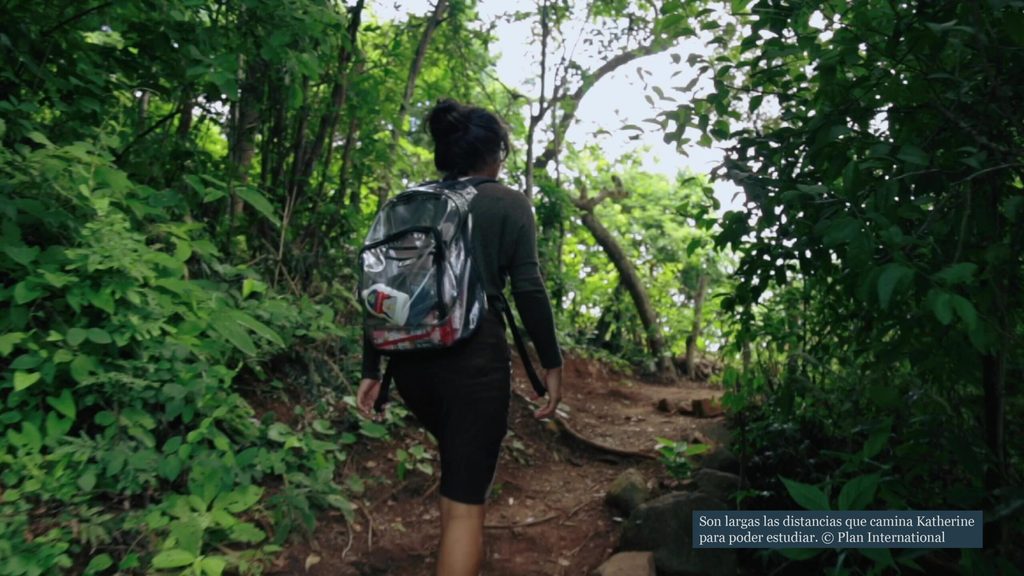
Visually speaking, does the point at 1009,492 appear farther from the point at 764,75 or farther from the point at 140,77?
the point at 140,77

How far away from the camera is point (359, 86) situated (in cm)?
484

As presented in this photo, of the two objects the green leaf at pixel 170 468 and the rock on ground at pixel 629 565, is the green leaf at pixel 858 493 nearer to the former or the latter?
the rock on ground at pixel 629 565

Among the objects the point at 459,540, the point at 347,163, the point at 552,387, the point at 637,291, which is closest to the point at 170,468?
the point at 459,540

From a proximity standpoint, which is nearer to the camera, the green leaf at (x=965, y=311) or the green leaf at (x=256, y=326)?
the green leaf at (x=965, y=311)

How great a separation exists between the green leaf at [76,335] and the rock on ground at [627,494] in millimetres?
2862

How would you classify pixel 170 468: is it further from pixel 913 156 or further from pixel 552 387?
pixel 913 156

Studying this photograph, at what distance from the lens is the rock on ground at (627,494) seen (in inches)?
166

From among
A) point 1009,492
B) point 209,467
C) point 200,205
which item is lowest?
point 209,467

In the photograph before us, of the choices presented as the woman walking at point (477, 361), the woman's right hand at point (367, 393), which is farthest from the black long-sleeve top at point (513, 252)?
the woman's right hand at point (367, 393)

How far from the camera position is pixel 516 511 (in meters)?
4.34

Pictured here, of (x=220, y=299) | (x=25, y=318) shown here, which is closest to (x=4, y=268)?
(x=25, y=318)

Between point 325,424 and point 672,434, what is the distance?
11.0 feet

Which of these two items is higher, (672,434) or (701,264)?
(701,264)

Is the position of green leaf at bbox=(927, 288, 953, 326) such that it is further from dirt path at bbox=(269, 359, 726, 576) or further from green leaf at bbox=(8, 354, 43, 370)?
green leaf at bbox=(8, 354, 43, 370)
